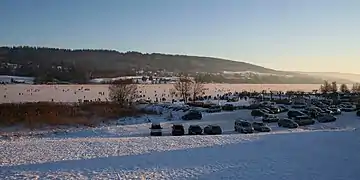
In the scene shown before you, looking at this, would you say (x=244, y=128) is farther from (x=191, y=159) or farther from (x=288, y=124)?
(x=191, y=159)

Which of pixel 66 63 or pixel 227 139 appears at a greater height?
pixel 66 63

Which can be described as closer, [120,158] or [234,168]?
[234,168]

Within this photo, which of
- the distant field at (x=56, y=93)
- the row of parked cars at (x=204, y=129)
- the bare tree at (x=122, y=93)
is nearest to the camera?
the row of parked cars at (x=204, y=129)

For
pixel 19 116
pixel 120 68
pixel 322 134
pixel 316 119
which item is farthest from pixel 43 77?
pixel 322 134

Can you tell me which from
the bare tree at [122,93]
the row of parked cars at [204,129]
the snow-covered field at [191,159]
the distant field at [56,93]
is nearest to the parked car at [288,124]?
the row of parked cars at [204,129]

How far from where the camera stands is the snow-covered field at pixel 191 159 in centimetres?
1345

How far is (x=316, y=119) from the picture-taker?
42438 millimetres

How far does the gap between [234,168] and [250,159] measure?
72.3 inches

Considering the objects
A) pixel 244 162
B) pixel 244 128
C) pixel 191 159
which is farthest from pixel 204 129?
pixel 244 162

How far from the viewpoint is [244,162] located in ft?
51.1

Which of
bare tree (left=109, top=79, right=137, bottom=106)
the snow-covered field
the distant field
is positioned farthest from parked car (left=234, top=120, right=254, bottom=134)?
the distant field

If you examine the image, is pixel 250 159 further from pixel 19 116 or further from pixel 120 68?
pixel 120 68

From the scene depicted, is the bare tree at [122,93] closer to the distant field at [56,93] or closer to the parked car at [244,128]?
the distant field at [56,93]

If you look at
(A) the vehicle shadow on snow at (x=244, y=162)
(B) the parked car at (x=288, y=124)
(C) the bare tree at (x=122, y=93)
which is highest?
(C) the bare tree at (x=122, y=93)
